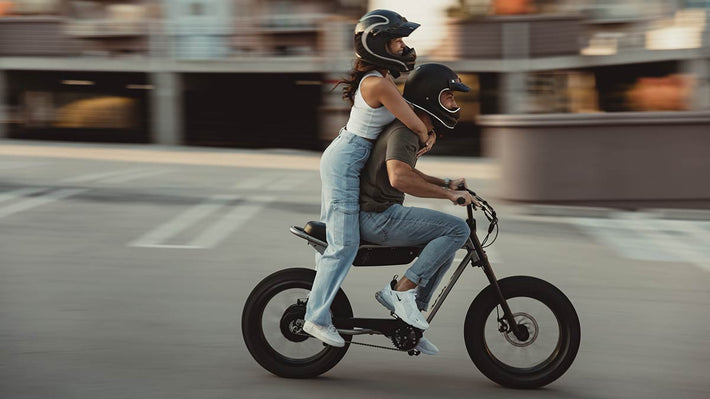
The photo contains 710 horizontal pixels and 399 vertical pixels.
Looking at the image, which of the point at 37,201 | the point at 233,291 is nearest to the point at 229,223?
the point at 37,201

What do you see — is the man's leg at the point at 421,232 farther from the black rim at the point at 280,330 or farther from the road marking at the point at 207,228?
the road marking at the point at 207,228

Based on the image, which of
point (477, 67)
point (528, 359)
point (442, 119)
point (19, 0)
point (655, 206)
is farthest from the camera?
point (19, 0)

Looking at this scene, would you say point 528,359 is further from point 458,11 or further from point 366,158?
point 458,11

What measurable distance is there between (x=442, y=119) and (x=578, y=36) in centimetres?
2134

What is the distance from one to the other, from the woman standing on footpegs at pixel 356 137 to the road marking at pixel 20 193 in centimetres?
846

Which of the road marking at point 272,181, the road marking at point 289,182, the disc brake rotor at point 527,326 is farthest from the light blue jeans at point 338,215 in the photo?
the road marking at point 289,182

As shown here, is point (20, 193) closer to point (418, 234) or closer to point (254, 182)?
point (254, 182)

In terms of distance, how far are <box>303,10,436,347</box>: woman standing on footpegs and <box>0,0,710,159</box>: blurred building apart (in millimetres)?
18585

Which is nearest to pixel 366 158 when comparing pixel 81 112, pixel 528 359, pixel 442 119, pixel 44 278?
pixel 442 119

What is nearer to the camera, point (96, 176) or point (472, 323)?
point (472, 323)

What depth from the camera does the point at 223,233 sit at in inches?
405

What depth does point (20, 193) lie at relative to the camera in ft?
42.4

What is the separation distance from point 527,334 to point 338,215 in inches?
44.7

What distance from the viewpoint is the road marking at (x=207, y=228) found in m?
9.61
